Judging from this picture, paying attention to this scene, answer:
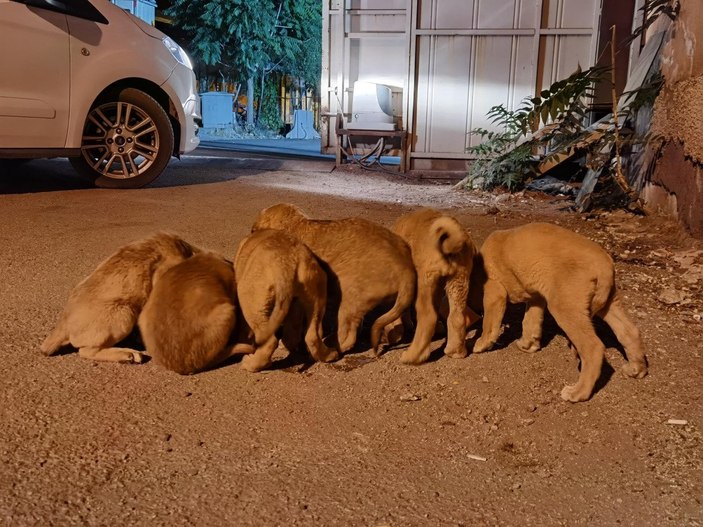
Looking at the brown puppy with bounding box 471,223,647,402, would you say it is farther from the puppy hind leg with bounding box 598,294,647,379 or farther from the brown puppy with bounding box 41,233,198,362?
the brown puppy with bounding box 41,233,198,362

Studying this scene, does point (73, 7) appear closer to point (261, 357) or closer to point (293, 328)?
point (293, 328)

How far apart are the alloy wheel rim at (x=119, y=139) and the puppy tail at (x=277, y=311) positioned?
5.57 metres

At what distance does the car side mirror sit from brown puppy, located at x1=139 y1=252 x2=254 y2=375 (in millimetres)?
5174

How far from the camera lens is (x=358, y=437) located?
2648mm

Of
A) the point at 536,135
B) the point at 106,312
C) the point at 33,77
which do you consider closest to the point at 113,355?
the point at 106,312

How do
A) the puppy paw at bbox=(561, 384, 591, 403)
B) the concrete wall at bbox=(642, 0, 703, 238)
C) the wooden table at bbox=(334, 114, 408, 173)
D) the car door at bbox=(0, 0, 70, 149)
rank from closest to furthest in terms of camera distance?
the puppy paw at bbox=(561, 384, 591, 403) → the concrete wall at bbox=(642, 0, 703, 238) → the car door at bbox=(0, 0, 70, 149) → the wooden table at bbox=(334, 114, 408, 173)

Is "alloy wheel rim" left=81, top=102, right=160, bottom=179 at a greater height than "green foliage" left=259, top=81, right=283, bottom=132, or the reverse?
"green foliage" left=259, top=81, right=283, bottom=132

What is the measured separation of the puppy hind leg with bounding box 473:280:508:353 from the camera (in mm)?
3391

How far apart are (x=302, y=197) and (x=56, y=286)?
4.15 m

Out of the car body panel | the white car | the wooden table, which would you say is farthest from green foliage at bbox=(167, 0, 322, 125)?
the car body panel

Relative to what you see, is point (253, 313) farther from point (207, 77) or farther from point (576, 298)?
point (207, 77)

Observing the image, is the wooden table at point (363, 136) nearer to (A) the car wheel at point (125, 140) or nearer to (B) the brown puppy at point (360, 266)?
(A) the car wheel at point (125, 140)

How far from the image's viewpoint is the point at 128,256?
3.38 m

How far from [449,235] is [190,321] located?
1223 millimetres
